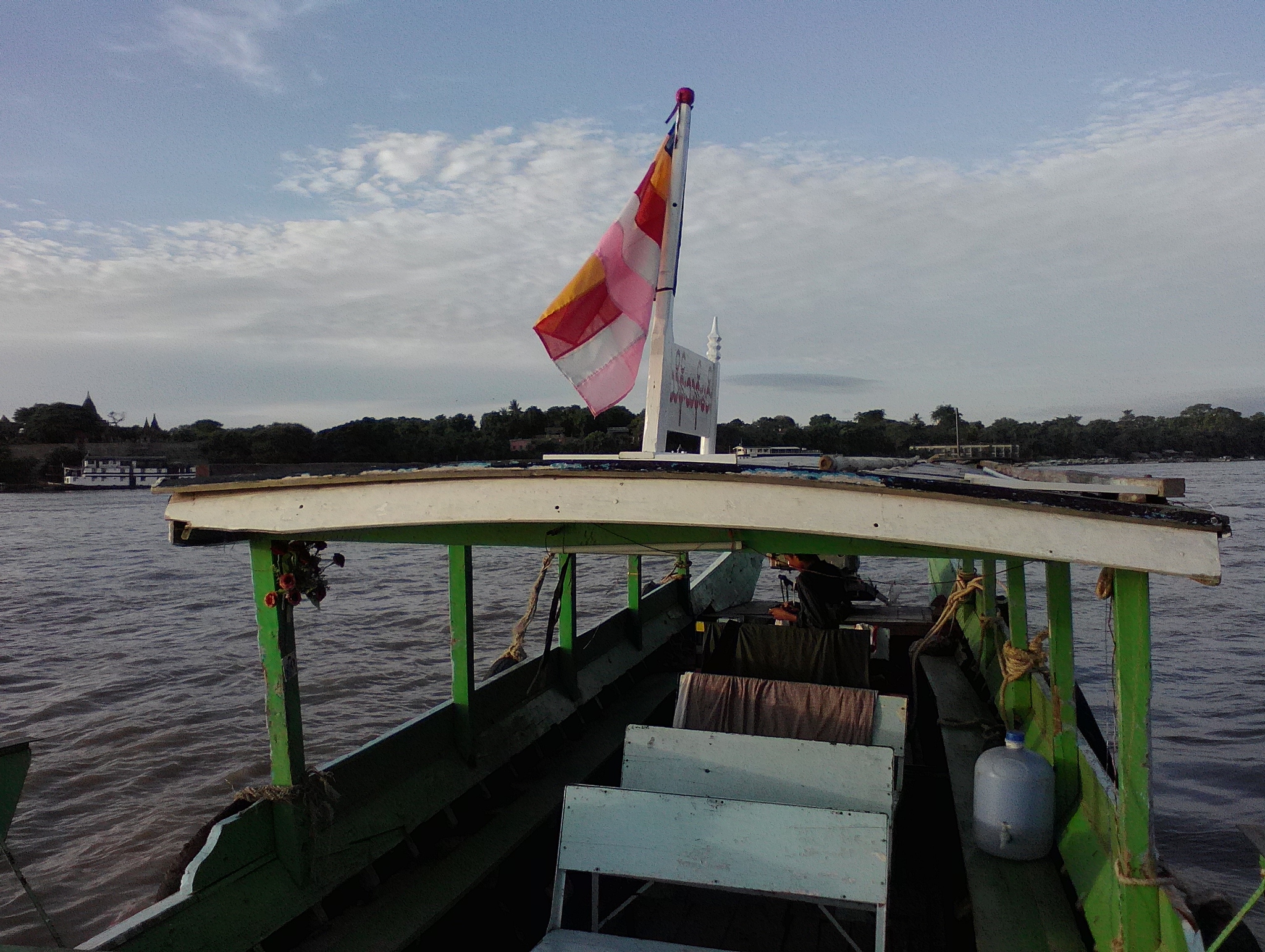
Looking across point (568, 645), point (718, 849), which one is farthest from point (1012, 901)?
point (568, 645)

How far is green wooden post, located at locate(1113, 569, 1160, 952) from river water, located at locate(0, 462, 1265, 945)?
3460 millimetres

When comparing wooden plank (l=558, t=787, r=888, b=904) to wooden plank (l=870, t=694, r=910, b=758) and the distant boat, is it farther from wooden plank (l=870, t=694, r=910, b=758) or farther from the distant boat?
the distant boat

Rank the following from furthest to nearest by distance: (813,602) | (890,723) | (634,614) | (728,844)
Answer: (813,602) → (634,614) → (890,723) → (728,844)

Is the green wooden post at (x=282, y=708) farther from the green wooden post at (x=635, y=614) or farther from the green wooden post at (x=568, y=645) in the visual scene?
the green wooden post at (x=635, y=614)

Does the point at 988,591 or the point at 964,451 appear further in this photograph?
the point at 964,451

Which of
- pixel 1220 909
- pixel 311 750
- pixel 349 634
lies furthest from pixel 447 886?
pixel 349 634

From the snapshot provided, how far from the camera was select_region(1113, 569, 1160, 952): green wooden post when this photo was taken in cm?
341

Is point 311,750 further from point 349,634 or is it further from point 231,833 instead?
point 231,833

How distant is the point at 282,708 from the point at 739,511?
248 centimetres

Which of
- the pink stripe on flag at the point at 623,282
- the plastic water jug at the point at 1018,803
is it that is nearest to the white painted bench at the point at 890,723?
the plastic water jug at the point at 1018,803

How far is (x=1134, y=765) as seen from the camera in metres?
3.49

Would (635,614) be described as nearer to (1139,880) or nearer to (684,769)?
(684,769)

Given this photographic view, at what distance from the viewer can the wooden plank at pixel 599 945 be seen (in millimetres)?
3826

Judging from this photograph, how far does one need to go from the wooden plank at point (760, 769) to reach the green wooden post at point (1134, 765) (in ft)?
4.15
